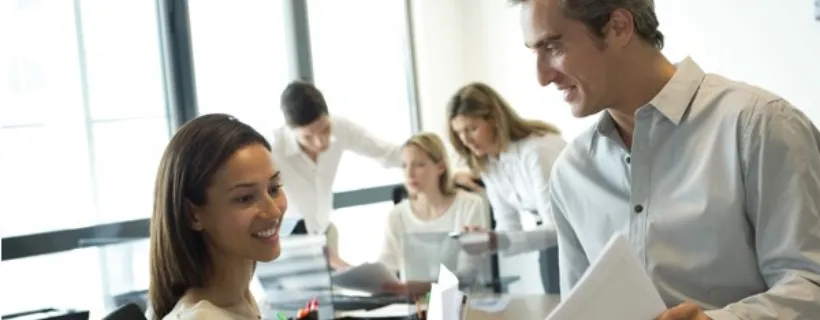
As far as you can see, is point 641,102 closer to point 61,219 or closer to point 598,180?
point 598,180

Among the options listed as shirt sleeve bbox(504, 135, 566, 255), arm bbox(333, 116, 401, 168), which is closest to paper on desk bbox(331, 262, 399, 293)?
shirt sleeve bbox(504, 135, 566, 255)

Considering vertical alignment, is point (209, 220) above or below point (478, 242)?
above

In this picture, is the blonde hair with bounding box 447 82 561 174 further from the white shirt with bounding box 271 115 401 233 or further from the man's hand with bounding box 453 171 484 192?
the white shirt with bounding box 271 115 401 233

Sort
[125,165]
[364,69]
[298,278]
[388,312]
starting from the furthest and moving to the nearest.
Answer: [364,69]
[125,165]
[388,312]
[298,278]

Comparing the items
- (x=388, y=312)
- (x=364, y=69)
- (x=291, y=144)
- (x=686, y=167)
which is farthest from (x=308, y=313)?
(x=364, y=69)

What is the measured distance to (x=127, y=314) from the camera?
77.0 inches

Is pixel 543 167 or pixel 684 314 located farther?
pixel 543 167

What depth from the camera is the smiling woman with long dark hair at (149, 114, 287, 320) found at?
1.66 meters

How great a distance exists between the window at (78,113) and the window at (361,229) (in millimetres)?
1282

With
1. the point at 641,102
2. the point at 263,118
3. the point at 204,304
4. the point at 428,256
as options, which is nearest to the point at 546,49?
the point at 641,102

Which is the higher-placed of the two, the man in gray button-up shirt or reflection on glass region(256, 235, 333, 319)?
the man in gray button-up shirt

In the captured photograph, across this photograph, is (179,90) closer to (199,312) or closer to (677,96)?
(199,312)

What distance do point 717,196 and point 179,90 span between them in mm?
3747

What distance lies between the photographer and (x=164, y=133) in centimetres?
473
